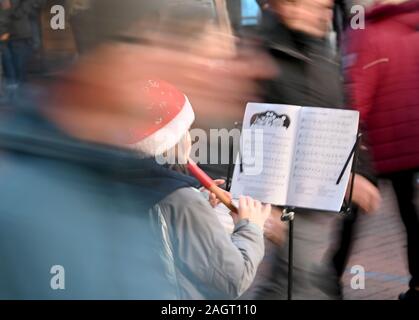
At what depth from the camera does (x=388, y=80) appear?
3316 millimetres

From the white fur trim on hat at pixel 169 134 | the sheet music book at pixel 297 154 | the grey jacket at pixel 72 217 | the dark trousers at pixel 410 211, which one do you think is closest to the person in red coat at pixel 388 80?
the dark trousers at pixel 410 211

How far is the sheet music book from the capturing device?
2.48m

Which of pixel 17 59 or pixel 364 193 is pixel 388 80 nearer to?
pixel 364 193

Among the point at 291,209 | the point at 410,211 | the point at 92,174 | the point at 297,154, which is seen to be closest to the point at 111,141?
the point at 92,174

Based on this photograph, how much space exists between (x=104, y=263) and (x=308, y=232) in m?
1.78

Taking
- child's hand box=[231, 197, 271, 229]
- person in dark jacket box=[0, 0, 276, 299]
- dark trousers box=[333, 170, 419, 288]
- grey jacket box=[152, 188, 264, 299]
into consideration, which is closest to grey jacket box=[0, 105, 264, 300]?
person in dark jacket box=[0, 0, 276, 299]

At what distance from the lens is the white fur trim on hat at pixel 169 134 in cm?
142

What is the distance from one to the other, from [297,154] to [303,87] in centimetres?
41

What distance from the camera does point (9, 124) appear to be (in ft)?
4.12

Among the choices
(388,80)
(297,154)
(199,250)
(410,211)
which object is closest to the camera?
(199,250)

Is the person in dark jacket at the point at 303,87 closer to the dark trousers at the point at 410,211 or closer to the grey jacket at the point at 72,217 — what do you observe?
the dark trousers at the point at 410,211

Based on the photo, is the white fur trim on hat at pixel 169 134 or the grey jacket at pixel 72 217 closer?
the grey jacket at pixel 72 217

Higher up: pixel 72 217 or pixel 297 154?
pixel 72 217

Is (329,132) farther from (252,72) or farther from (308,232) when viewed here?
(252,72)
